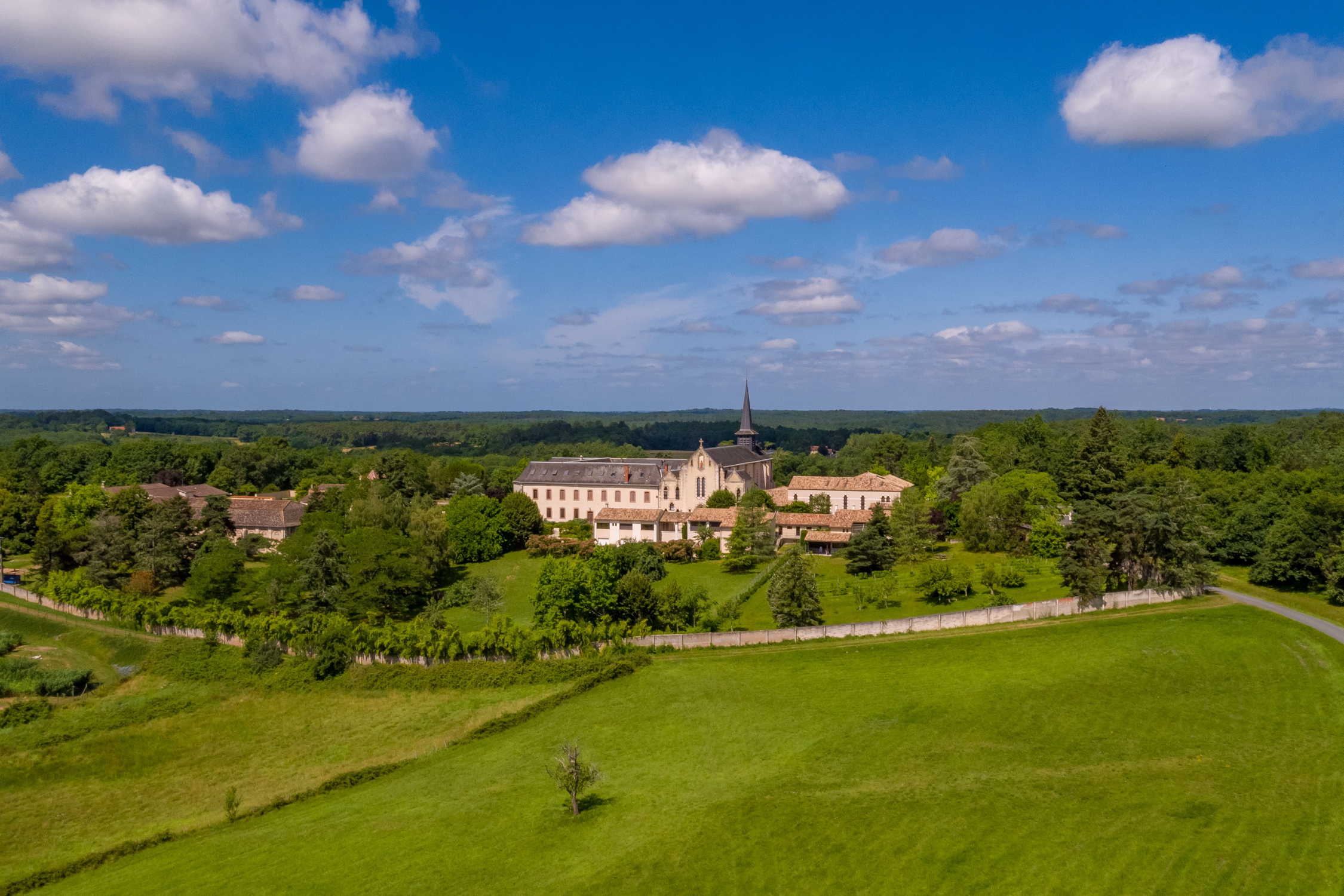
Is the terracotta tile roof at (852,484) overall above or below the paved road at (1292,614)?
above

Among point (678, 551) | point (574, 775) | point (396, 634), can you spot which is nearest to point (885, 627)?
point (574, 775)

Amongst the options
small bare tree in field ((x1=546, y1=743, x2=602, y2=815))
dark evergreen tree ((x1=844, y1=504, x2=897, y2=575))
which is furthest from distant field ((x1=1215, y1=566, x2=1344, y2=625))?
small bare tree in field ((x1=546, y1=743, x2=602, y2=815))

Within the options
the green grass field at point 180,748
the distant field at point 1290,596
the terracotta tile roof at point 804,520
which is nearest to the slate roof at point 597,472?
the terracotta tile roof at point 804,520

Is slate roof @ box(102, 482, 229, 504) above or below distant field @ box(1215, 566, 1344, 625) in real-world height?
above

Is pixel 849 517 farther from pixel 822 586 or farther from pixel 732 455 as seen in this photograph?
pixel 822 586

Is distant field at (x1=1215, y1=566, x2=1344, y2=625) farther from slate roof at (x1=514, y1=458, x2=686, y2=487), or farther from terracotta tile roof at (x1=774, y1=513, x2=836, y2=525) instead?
slate roof at (x1=514, y1=458, x2=686, y2=487)

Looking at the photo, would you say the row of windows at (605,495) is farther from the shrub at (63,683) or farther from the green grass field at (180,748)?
the shrub at (63,683)
